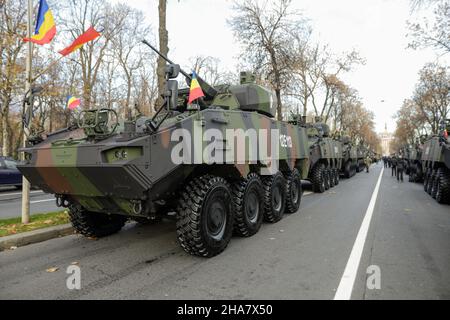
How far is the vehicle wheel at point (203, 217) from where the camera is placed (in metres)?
4.58

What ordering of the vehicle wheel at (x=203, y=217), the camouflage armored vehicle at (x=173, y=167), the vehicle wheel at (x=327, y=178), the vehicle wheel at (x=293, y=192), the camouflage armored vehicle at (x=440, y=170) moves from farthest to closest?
the vehicle wheel at (x=327, y=178), the camouflage armored vehicle at (x=440, y=170), the vehicle wheel at (x=293, y=192), the vehicle wheel at (x=203, y=217), the camouflage armored vehicle at (x=173, y=167)

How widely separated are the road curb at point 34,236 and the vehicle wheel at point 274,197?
3.73 m

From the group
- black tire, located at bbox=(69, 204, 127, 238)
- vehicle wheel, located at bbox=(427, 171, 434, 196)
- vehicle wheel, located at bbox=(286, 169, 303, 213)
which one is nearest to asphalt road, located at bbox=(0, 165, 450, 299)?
black tire, located at bbox=(69, 204, 127, 238)

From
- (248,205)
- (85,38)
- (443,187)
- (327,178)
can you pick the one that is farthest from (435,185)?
(85,38)

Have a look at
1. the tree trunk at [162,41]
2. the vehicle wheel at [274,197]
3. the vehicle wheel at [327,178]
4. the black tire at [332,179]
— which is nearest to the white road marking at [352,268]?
the vehicle wheel at [274,197]

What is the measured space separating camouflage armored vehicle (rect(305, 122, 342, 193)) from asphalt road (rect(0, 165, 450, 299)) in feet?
19.1

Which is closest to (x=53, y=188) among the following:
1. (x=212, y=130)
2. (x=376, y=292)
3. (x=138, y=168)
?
(x=138, y=168)

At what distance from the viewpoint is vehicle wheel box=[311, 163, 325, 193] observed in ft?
41.9

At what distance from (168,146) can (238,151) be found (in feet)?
5.34

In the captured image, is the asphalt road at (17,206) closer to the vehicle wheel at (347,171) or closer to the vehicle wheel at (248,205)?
the vehicle wheel at (248,205)

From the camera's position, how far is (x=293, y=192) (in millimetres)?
8391

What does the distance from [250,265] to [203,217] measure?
886mm
